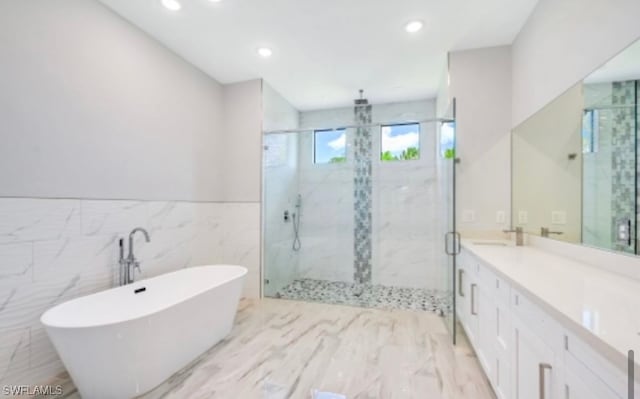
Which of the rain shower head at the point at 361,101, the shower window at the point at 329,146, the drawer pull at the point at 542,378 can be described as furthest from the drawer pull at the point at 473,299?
the rain shower head at the point at 361,101

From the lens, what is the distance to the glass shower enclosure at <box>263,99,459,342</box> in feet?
12.2

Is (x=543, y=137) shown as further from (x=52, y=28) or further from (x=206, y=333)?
(x=52, y=28)

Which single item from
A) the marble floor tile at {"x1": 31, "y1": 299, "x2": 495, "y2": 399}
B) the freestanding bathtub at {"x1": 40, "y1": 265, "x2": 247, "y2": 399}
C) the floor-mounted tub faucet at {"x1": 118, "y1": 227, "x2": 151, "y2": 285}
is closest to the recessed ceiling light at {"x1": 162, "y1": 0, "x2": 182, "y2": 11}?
the floor-mounted tub faucet at {"x1": 118, "y1": 227, "x2": 151, "y2": 285}

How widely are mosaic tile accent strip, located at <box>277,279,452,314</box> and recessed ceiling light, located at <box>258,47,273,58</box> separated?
2.92m

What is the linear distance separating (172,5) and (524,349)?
3.22 meters

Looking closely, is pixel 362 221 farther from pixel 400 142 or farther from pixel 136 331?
pixel 136 331

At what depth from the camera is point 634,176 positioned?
54.1 inches

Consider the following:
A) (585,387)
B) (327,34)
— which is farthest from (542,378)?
(327,34)

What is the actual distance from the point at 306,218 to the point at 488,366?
9.54 ft

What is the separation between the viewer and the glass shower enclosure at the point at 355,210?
373 cm

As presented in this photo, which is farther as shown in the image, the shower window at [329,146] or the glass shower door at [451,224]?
the shower window at [329,146]

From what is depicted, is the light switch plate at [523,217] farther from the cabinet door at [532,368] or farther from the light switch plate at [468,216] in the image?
the cabinet door at [532,368]

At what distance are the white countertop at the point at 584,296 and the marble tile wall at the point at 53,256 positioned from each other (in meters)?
2.81

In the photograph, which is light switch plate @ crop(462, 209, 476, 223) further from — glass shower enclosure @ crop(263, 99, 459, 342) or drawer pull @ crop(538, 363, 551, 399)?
drawer pull @ crop(538, 363, 551, 399)
